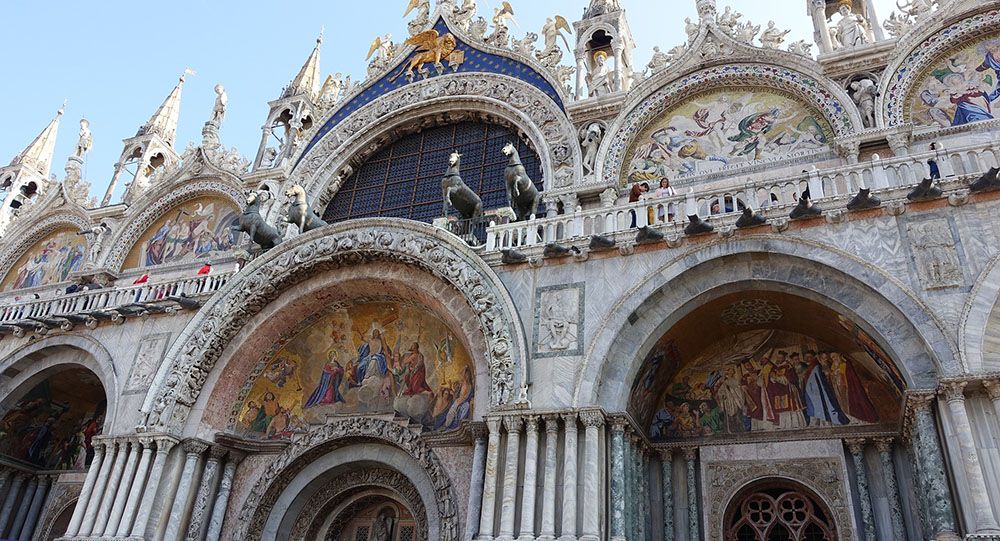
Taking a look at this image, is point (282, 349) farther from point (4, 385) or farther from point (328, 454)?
point (4, 385)

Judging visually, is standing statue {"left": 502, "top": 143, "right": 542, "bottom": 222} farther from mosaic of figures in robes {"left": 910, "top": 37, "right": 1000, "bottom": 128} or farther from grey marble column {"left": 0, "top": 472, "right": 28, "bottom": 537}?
grey marble column {"left": 0, "top": 472, "right": 28, "bottom": 537}

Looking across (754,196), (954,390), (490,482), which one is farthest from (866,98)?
(490,482)

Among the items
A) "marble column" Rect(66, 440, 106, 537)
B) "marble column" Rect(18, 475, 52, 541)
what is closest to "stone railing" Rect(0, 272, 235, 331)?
"marble column" Rect(66, 440, 106, 537)

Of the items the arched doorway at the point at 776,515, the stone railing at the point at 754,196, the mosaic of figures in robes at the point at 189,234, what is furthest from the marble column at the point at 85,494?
the arched doorway at the point at 776,515

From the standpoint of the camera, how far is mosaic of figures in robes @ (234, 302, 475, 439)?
1223cm

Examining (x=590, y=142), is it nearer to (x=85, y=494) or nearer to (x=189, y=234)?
(x=189, y=234)

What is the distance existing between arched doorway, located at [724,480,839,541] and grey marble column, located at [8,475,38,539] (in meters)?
13.7

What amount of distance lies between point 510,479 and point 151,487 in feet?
20.0

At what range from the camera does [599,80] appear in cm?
1538

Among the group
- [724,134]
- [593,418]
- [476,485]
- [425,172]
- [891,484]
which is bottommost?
[476,485]

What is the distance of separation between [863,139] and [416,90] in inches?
374

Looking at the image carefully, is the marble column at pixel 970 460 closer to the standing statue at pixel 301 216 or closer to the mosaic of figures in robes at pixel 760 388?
the mosaic of figures in robes at pixel 760 388

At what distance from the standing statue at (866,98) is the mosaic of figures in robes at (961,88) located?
633 millimetres

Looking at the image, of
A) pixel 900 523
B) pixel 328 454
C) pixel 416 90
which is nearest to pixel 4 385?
pixel 328 454
